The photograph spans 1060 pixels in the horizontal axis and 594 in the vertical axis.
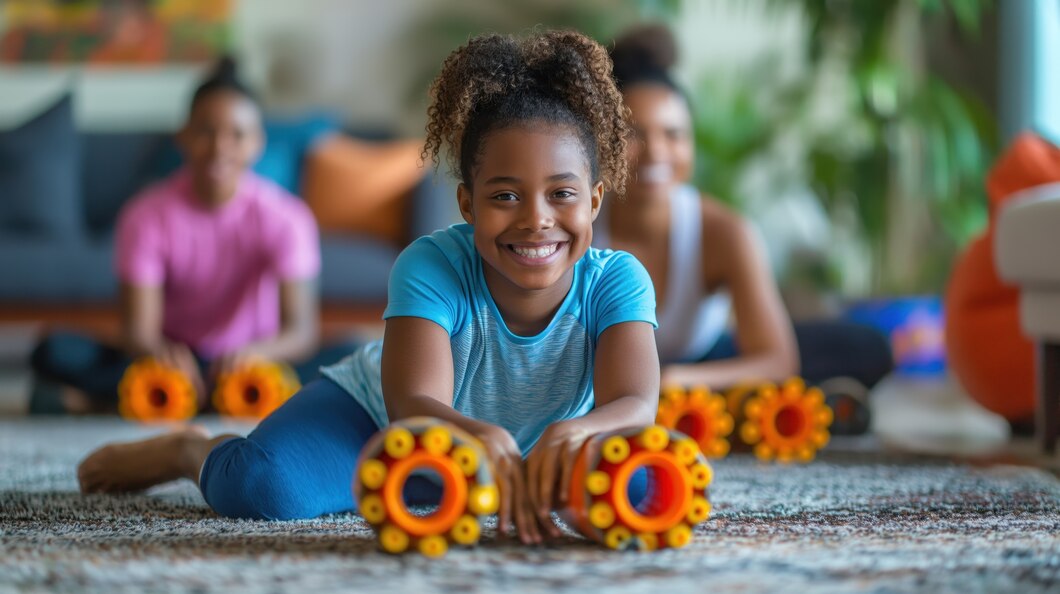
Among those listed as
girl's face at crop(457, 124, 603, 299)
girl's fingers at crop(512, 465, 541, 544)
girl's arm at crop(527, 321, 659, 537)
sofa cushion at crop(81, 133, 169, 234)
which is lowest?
girl's fingers at crop(512, 465, 541, 544)

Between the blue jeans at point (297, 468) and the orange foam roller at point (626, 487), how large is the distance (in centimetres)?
15

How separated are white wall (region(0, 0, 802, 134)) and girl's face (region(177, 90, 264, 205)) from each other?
72.7 inches

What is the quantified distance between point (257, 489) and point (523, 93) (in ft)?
1.60

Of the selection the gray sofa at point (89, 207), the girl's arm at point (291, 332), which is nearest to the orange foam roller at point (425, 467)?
the girl's arm at point (291, 332)

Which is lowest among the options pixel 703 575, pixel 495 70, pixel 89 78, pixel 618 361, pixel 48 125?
pixel 703 575

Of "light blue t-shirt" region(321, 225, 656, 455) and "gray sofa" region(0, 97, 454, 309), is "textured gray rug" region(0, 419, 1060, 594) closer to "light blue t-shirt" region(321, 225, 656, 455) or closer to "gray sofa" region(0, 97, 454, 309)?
"light blue t-shirt" region(321, 225, 656, 455)

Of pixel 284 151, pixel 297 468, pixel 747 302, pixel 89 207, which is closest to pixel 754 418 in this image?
pixel 747 302

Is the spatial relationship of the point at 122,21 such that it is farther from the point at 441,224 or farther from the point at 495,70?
the point at 495,70

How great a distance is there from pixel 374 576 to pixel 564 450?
20 cm

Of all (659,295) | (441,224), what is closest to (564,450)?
(659,295)

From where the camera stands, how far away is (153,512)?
4.34 feet

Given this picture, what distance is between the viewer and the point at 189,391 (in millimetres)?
2518

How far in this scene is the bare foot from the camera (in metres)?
1.45

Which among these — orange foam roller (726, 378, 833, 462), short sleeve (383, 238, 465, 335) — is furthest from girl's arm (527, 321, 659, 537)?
orange foam roller (726, 378, 833, 462)
